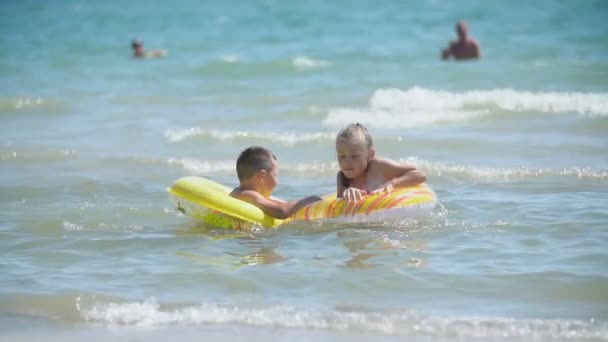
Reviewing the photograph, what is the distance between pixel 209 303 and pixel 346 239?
1.46 m

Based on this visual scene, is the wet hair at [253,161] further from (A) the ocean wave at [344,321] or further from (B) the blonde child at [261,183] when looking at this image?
(A) the ocean wave at [344,321]

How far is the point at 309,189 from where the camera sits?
8094mm

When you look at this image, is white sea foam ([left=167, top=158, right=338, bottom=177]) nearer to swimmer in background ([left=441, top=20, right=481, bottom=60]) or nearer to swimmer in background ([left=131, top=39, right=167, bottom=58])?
swimmer in background ([left=441, top=20, right=481, bottom=60])

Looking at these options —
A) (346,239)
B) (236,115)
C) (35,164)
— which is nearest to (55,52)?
(236,115)

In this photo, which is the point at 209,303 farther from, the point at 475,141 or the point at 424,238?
the point at 475,141

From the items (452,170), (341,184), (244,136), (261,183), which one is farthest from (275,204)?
(244,136)

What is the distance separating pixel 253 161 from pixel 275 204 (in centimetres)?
34

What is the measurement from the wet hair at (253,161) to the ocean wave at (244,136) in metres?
3.54

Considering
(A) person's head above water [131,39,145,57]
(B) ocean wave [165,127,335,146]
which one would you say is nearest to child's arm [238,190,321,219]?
(B) ocean wave [165,127,335,146]

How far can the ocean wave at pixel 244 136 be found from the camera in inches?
403

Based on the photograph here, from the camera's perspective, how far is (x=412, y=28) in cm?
2248

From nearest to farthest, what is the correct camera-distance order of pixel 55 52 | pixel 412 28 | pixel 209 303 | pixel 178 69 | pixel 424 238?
pixel 209 303
pixel 424 238
pixel 178 69
pixel 55 52
pixel 412 28

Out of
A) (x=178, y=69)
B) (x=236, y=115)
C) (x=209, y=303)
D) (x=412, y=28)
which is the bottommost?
(x=209, y=303)

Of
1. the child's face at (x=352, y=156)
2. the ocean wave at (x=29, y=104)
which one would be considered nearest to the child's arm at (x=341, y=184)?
the child's face at (x=352, y=156)
